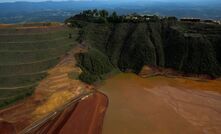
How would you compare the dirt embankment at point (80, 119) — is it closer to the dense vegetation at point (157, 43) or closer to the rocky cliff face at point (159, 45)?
the dense vegetation at point (157, 43)

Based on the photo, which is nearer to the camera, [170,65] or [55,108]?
[55,108]

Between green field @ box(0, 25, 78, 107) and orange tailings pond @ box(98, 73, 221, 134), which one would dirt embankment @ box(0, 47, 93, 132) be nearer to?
green field @ box(0, 25, 78, 107)

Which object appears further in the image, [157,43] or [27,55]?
[157,43]

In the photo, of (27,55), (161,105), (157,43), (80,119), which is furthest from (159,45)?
(80,119)

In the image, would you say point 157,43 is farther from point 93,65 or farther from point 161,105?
point 161,105

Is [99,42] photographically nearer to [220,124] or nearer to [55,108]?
[55,108]

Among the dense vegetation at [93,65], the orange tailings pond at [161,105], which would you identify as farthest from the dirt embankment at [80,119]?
the dense vegetation at [93,65]

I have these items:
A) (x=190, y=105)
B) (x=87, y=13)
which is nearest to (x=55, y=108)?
(x=190, y=105)
